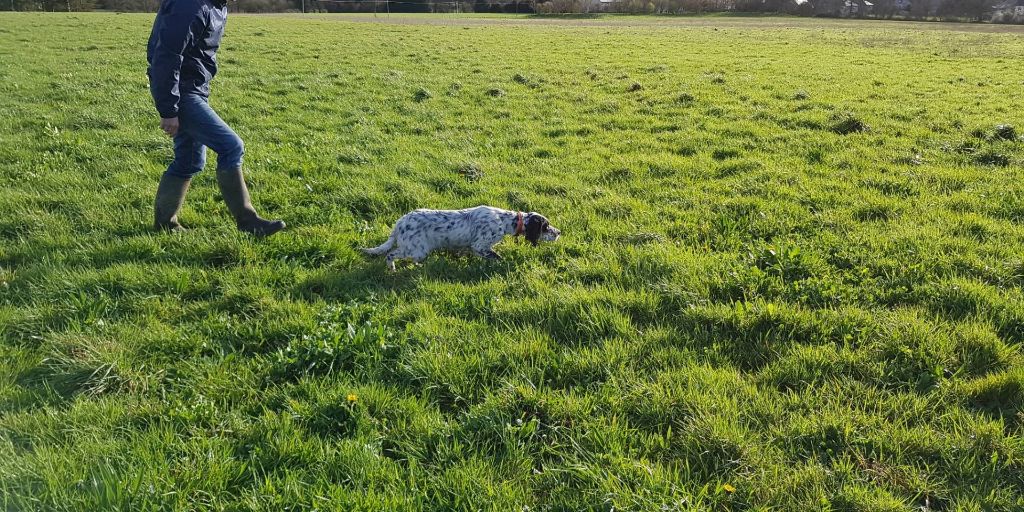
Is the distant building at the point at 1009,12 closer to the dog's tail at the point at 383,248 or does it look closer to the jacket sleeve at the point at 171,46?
the dog's tail at the point at 383,248

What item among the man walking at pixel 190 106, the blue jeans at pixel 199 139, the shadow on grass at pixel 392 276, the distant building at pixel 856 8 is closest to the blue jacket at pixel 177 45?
the man walking at pixel 190 106

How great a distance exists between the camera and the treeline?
57.5 metres

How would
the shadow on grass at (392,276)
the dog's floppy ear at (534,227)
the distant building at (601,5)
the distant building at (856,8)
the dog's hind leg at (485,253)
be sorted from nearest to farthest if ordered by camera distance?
1. the shadow on grass at (392,276)
2. the dog's hind leg at (485,253)
3. the dog's floppy ear at (534,227)
4. the distant building at (856,8)
5. the distant building at (601,5)

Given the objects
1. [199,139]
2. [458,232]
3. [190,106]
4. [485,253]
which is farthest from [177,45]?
[485,253]

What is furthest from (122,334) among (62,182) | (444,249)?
(62,182)

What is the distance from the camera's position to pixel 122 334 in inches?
171

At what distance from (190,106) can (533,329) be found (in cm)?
435

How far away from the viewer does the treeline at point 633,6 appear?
57.5 meters

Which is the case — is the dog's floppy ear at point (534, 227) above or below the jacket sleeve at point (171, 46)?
below

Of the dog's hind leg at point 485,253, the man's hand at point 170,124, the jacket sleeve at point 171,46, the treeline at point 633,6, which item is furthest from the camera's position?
the treeline at point 633,6

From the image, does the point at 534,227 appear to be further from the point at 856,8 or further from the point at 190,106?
the point at 856,8

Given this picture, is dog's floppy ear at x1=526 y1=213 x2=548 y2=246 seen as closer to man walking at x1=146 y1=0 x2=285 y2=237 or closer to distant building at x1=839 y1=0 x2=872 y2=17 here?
man walking at x1=146 y1=0 x2=285 y2=237

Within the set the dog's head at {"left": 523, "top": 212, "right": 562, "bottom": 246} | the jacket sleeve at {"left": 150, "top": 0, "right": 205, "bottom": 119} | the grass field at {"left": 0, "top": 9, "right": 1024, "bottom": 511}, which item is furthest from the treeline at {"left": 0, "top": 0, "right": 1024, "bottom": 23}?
the dog's head at {"left": 523, "top": 212, "right": 562, "bottom": 246}

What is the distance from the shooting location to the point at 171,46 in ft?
17.7
